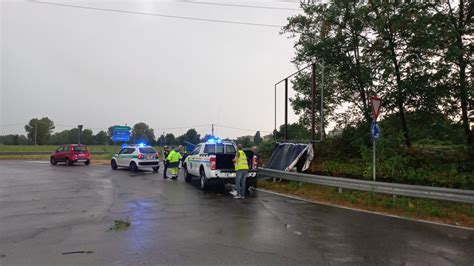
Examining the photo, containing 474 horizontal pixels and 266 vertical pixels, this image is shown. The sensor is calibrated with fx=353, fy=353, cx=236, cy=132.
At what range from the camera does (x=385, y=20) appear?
1507 cm

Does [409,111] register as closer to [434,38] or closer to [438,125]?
[438,125]

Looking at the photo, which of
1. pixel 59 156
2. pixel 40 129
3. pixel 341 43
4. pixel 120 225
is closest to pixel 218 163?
pixel 120 225

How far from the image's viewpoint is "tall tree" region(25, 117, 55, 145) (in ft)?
404

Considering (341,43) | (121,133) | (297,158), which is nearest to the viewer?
(297,158)

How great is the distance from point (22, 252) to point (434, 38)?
49.9 feet

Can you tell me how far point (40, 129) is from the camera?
12431cm

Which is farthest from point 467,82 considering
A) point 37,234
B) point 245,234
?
point 37,234

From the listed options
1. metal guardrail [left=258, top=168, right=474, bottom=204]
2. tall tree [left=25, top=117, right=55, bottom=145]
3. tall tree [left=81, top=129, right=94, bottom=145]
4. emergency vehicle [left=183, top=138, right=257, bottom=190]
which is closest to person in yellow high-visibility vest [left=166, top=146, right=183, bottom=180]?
emergency vehicle [left=183, top=138, right=257, bottom=190]

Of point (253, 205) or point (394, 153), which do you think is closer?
point (253, 205)

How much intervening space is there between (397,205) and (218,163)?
6.27 metres

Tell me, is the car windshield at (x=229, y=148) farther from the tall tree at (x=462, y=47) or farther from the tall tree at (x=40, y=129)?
the tall tree at (x=40, y=129)

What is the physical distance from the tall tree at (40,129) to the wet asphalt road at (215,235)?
128271 mm

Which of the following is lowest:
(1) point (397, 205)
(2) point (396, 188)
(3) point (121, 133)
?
(1) point (397, 205)

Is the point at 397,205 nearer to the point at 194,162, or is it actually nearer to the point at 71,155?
the point at 194,162
